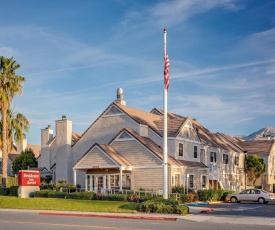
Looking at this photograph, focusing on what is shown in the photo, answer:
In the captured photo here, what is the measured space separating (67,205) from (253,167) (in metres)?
39.6

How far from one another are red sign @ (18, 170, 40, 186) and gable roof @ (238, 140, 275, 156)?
136ft

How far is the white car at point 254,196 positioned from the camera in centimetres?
4441

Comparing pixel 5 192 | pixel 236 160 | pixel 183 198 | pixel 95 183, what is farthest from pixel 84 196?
pixel 236 160

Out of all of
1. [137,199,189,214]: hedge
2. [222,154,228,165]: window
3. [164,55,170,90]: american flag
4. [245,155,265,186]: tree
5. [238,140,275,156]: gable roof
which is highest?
[164,55,170,90]: american flag

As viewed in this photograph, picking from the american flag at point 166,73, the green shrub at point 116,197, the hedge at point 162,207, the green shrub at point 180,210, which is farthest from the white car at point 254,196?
the green shrub at point 180,210

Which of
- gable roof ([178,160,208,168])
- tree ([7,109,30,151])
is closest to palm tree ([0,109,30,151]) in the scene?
tree ([7,109,30,151])

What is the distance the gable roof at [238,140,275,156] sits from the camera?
73312mm

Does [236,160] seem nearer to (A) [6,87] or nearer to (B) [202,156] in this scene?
(B) [202,156]

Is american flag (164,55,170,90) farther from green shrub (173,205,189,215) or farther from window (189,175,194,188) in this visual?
window (189,175,194,188)

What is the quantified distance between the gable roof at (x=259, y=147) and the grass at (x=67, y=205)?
147ft

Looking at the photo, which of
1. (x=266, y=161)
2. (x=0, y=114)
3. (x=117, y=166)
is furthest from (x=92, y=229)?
(x=266, y=161)

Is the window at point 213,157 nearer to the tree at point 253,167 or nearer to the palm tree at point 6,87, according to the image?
the tree at point 253,167

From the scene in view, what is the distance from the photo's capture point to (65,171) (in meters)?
52.9

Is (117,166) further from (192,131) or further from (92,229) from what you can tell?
(92,229)
